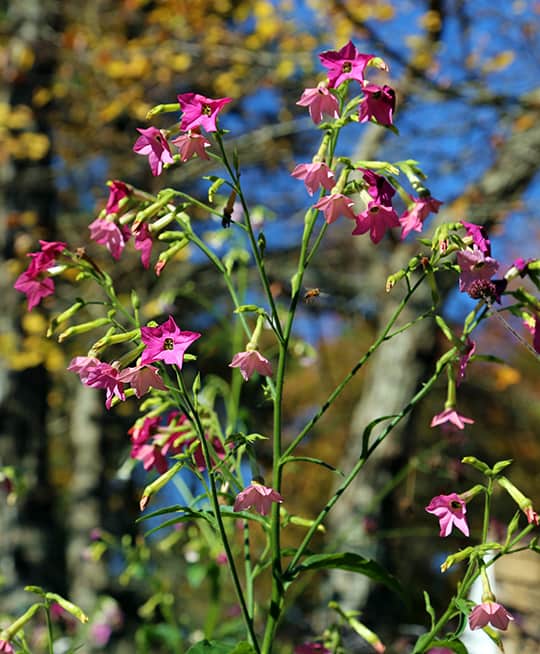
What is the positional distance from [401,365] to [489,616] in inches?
132

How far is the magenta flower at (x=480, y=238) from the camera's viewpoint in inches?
38.0

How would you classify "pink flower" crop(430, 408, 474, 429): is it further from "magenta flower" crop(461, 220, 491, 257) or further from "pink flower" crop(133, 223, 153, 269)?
"pink flower" crop(133, 223, 153, 269)

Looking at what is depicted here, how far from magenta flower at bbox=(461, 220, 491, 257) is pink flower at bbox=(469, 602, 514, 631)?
1.36ft

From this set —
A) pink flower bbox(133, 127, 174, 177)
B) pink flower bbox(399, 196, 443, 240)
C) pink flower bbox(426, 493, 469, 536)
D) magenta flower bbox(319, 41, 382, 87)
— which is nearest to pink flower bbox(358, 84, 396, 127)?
magenta flower bbox(319, 41, 382, 87)

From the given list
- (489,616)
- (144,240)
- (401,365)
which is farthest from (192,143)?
(401,365)

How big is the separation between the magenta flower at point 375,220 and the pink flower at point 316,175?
0.19ft

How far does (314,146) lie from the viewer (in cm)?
704

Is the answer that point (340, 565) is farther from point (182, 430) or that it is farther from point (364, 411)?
point (364, 411)

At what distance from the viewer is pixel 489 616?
93 centimetres

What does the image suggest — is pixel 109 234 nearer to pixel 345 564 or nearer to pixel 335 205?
pixel 335 205

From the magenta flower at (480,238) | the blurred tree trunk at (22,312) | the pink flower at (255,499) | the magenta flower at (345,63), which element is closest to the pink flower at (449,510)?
the pink flower at (255,499)

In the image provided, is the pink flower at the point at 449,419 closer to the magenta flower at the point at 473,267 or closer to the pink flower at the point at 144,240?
the magenta flower at the point at 473,267

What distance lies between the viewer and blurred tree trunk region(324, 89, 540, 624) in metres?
3.94

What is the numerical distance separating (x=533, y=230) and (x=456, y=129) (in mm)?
7445
